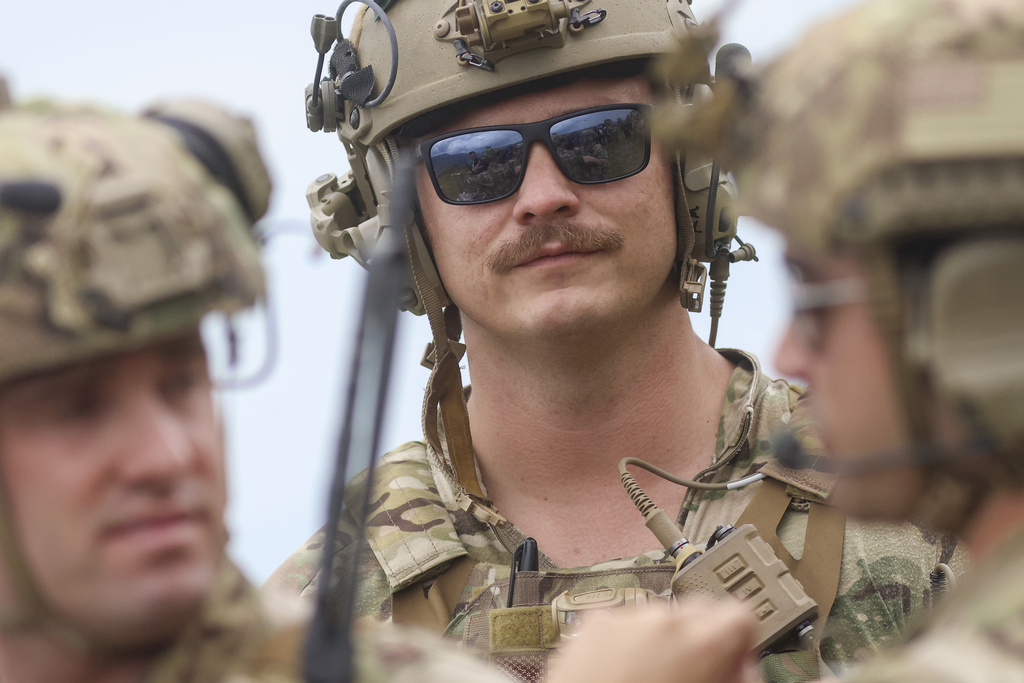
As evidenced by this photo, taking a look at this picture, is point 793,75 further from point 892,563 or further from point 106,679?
point 892,563

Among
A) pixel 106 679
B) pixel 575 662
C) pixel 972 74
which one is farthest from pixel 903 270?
pixel 106 679

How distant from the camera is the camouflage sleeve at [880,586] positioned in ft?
13.2

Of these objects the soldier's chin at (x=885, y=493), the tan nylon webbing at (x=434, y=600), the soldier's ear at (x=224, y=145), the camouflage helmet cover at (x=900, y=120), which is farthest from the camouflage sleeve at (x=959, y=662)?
the tan nylon webbing at (x=434, y=600)

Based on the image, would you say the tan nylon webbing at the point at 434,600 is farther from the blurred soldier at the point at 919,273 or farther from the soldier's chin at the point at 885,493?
the soldier's chin at the point at 885,493

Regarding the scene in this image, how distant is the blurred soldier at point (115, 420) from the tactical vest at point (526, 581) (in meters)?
2.02

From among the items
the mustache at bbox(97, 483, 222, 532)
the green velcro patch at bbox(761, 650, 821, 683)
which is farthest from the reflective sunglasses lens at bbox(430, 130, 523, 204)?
the mustache at bbox(97, 483, 222, 532)

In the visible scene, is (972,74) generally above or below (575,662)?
above

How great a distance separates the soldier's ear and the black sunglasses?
234 centimetres

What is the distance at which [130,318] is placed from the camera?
201 centimetres

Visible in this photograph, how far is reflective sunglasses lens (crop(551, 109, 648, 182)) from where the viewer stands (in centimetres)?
457

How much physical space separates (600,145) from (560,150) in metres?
0.15

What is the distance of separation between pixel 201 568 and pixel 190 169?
688 millimetres

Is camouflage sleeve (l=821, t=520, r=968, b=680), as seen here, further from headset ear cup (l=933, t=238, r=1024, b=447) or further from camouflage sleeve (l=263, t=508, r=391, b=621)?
headset ear cup (l=933, t=238, r=1024, b=447)


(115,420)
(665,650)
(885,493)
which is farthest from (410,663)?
(885,493)
